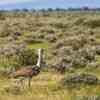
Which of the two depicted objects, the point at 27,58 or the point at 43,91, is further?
the point at 27,58

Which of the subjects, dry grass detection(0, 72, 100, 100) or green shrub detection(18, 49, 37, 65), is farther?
green shrub detection(18, 49, 37, 65)

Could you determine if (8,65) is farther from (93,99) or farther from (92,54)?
(93,99)

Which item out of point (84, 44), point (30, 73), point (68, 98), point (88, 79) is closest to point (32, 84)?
point (30, 73)

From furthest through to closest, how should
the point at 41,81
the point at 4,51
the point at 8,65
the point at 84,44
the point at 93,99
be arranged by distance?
the point at 84,44, the point at 4,51, the point at 8,65, the point at 41,81, the point at 93,99

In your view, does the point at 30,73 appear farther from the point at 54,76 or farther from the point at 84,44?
the point at 84,44

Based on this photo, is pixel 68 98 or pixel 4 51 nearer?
pixel 68 98

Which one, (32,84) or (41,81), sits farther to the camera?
(41,81)

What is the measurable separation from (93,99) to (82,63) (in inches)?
408

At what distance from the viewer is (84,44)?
32.4 metres

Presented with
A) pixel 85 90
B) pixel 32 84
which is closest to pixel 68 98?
pixel 85 90

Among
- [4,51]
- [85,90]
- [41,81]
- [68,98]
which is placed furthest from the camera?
[4,51]

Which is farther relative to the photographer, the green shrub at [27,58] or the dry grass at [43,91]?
the green shrub at [27,58]

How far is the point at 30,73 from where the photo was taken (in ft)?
57.8

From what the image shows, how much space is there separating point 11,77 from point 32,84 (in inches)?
74.4
